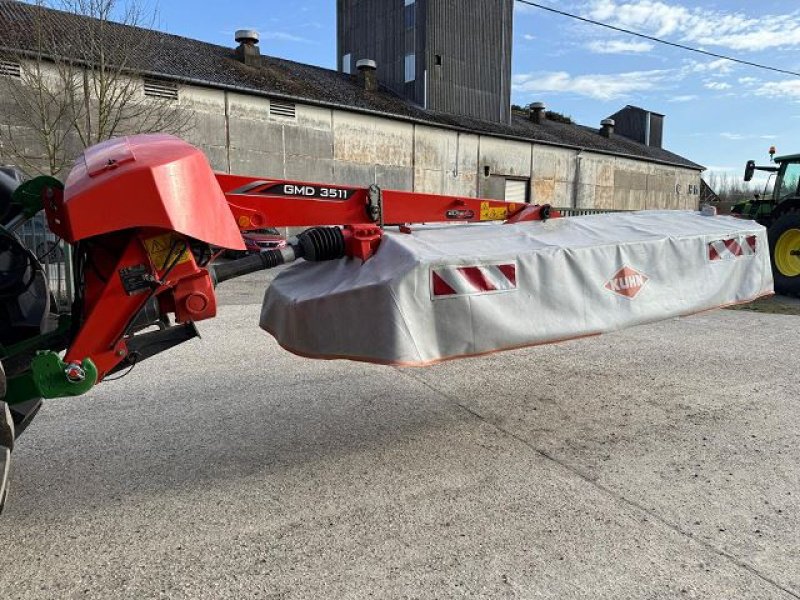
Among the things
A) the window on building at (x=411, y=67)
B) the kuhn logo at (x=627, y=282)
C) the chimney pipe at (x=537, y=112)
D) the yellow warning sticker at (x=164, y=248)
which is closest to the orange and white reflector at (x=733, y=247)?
the kuhn logo at (x=627, y=282)

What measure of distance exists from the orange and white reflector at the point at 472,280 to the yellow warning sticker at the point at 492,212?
1.24 meters

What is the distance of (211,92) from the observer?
61.0 feet

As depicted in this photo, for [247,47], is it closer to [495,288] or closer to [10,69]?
[10,69]

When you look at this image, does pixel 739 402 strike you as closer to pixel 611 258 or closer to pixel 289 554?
pixel 611 258

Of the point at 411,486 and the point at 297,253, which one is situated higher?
the point at 297,253

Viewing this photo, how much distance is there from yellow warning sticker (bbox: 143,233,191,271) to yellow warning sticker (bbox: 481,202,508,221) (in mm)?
2371

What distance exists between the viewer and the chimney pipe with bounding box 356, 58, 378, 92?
87.0ft

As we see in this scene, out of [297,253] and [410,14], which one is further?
[410,14]

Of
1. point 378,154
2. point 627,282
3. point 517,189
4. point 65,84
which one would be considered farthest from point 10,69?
point 517,189

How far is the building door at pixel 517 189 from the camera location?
27.5m

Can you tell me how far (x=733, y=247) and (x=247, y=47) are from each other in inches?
870

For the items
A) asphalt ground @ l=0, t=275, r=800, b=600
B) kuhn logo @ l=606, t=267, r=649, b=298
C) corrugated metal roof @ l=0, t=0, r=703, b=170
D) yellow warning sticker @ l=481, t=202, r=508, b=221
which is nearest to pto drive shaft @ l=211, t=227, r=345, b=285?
asphalt ground @ l=0, t=275, r=800, b=600

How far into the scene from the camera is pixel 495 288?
3.09m

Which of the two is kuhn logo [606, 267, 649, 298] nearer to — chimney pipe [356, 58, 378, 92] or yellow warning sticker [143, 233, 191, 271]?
yellow warning sticker [143, 233, 191, 271]
